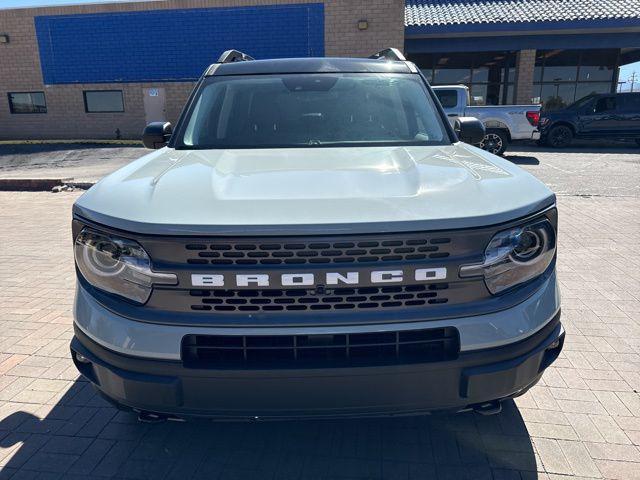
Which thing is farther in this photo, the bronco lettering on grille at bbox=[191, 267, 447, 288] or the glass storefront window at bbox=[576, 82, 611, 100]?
the glass storefront window at bbox=[576, 82, 611, 100]

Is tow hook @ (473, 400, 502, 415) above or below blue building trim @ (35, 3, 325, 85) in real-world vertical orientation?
below

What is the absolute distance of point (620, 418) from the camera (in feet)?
9.27

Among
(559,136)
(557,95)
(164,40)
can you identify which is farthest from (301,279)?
(557,95)

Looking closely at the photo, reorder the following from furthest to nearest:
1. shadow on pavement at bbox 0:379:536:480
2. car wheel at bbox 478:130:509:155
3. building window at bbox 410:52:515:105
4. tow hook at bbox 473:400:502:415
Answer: building window at bbox 410:52:515:105 < car wheel at bbox 478:130:509:155 < shadow on pavement at bbox 0:379:536:480 < tow hook at bbox 473:400:502:415

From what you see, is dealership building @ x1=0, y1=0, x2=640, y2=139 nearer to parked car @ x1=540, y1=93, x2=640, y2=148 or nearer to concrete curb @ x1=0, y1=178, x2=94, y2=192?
parked car @ x1=540, y1=93, x2=640, y2=148

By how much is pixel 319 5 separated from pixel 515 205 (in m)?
19.9

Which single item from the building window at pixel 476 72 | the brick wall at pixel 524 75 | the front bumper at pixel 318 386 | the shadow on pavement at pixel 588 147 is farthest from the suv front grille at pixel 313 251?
the building window at pixel 476 72

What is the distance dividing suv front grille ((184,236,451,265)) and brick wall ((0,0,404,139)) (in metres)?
19.3

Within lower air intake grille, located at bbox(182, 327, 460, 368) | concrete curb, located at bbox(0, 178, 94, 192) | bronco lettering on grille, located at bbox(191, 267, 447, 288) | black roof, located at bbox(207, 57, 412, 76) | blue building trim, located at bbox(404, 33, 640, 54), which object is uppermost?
blue building trim, located at bbox(404, 33, 640, 54)

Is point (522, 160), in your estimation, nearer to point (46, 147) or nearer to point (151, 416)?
point (151, 416)

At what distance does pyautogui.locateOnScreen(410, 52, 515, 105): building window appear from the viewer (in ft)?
72.7

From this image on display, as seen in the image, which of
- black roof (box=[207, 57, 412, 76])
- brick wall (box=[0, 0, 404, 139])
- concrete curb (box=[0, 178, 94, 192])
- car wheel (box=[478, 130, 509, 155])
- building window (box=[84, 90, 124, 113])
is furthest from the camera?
building window (box=[84, 90, 124, 113])

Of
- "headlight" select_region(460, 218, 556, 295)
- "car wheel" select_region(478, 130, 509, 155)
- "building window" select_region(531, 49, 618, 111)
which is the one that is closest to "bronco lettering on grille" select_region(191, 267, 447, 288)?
"headlight" select_region(460, 218, 556, 295)

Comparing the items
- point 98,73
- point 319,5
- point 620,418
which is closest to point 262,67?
point 620,418
